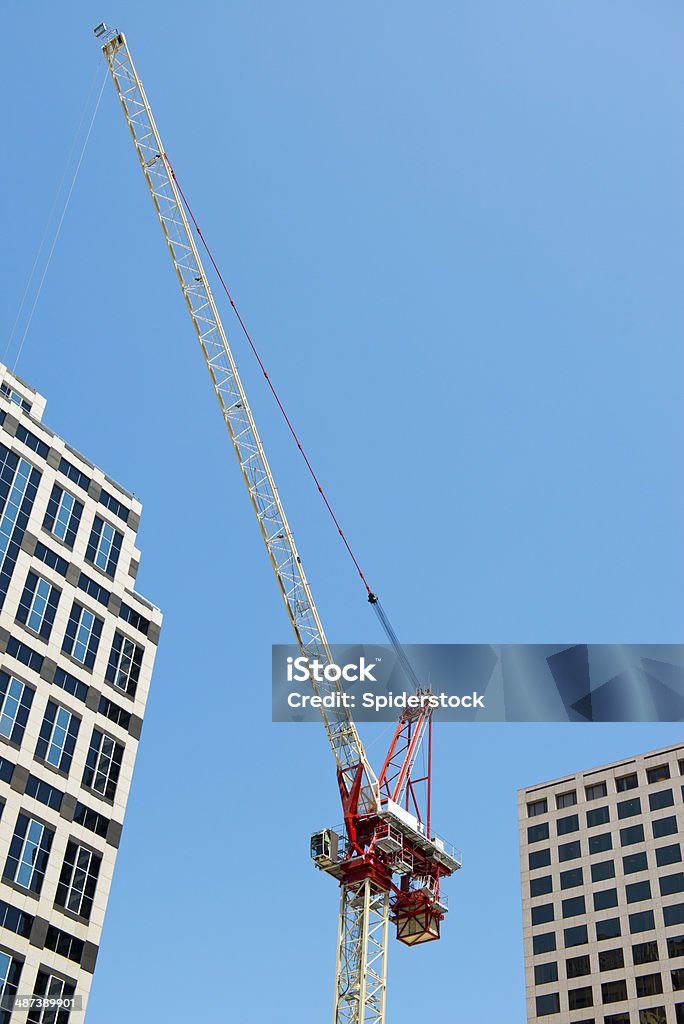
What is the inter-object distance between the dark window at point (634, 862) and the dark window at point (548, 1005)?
41.4 ft

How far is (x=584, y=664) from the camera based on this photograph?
91750 millimetres

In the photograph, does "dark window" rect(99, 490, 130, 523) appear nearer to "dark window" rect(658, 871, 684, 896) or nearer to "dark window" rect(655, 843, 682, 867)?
"dark window" rect(655, 843, 682, 867)

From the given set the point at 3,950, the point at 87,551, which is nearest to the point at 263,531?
the point at 87,551

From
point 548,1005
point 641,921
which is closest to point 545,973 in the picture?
point 548,1005

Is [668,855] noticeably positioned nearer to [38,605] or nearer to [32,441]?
[38,605]

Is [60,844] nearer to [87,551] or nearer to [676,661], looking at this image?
[87,551]

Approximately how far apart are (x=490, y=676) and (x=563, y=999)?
45.9 m

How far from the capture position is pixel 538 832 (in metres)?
124

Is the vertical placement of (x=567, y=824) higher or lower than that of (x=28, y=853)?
higher

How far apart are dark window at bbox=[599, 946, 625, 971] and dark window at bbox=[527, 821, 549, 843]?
13.7 metres

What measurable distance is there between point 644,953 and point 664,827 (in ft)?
37.1

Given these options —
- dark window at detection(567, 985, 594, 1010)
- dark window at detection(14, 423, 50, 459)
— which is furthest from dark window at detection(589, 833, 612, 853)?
dark window at detection(14, 423, 50, 459)

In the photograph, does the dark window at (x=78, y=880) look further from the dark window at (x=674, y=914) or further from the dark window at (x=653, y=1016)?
the dark window at (x=674, y=914)

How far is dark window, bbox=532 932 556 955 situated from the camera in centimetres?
11606
